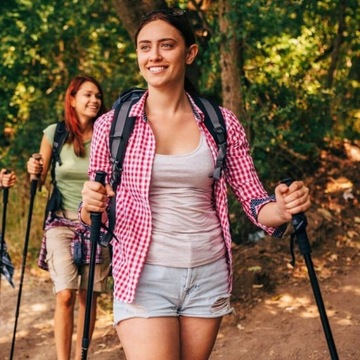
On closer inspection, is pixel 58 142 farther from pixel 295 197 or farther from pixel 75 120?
pixel 295 197

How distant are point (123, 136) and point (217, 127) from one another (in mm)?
402

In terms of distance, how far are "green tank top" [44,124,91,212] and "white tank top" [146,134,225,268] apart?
87.1 inches

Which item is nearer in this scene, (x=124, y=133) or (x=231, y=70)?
(x=124, y=133)

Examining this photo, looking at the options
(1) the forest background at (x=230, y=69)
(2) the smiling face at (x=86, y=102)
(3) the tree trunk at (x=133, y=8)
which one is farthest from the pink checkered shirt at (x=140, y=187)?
(3) the tree trunk at (x=133, y=8)

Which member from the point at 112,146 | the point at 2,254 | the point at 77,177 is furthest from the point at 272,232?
the point at 2,254

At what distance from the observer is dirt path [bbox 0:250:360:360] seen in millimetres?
5430

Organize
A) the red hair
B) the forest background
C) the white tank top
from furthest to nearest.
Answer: the forest background, the red hair, the white tank top


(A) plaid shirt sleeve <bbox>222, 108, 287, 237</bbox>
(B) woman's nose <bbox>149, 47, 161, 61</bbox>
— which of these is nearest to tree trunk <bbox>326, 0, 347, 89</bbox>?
(A) plaid shirt sleeve <bbox>222, 108, 287, 237</bbox>

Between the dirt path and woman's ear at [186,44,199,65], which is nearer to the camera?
woman's ear at [186,44,199,65]

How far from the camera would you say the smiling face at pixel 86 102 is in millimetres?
5281

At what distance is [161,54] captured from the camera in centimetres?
298

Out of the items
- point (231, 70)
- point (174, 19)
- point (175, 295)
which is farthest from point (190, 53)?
point (231, 70)

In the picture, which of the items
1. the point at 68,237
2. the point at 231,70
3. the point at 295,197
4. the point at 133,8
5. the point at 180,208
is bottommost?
the point at 68,237

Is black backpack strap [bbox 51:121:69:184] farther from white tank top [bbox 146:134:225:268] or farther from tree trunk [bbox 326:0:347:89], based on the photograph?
tree trunk [bbox 326:0:347:89]
